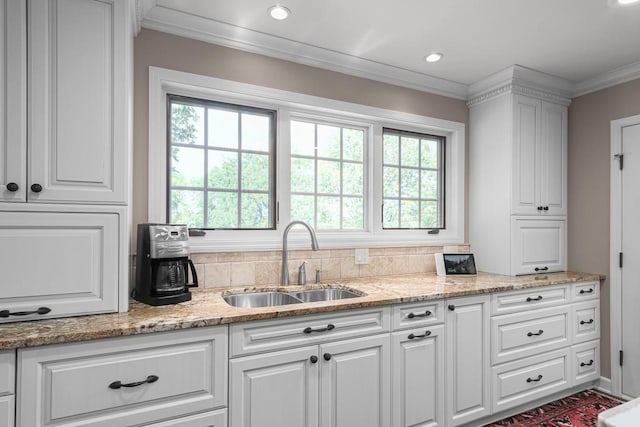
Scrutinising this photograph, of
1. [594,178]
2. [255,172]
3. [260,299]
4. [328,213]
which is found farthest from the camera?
[594,178]

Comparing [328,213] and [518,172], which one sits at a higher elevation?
[518,172]

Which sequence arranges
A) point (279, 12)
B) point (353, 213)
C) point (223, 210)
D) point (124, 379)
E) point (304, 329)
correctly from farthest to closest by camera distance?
1. point (353, 213)
2. point (223, 210)
3. point (279, 12)
4. point (304, 329)
5. point (124, 379)

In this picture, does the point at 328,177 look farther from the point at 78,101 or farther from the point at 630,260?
the point at 630,260

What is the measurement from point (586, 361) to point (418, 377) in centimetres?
170

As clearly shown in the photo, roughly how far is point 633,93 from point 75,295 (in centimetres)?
381

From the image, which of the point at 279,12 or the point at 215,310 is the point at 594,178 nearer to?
the point at 279,12

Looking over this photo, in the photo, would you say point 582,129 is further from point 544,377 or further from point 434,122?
point 544,377

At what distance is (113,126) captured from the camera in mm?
1659

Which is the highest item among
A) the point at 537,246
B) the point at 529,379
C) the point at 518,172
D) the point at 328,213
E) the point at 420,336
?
the point at 518,172

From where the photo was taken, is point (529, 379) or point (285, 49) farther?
point (529, 379)

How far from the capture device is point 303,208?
108 inches

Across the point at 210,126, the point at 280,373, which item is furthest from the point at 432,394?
the point at 210,126

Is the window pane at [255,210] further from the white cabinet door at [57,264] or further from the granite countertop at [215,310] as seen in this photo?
the white cabinet door at [57,264]

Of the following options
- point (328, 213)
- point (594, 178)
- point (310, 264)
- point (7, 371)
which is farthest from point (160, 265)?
point (594, 178)
